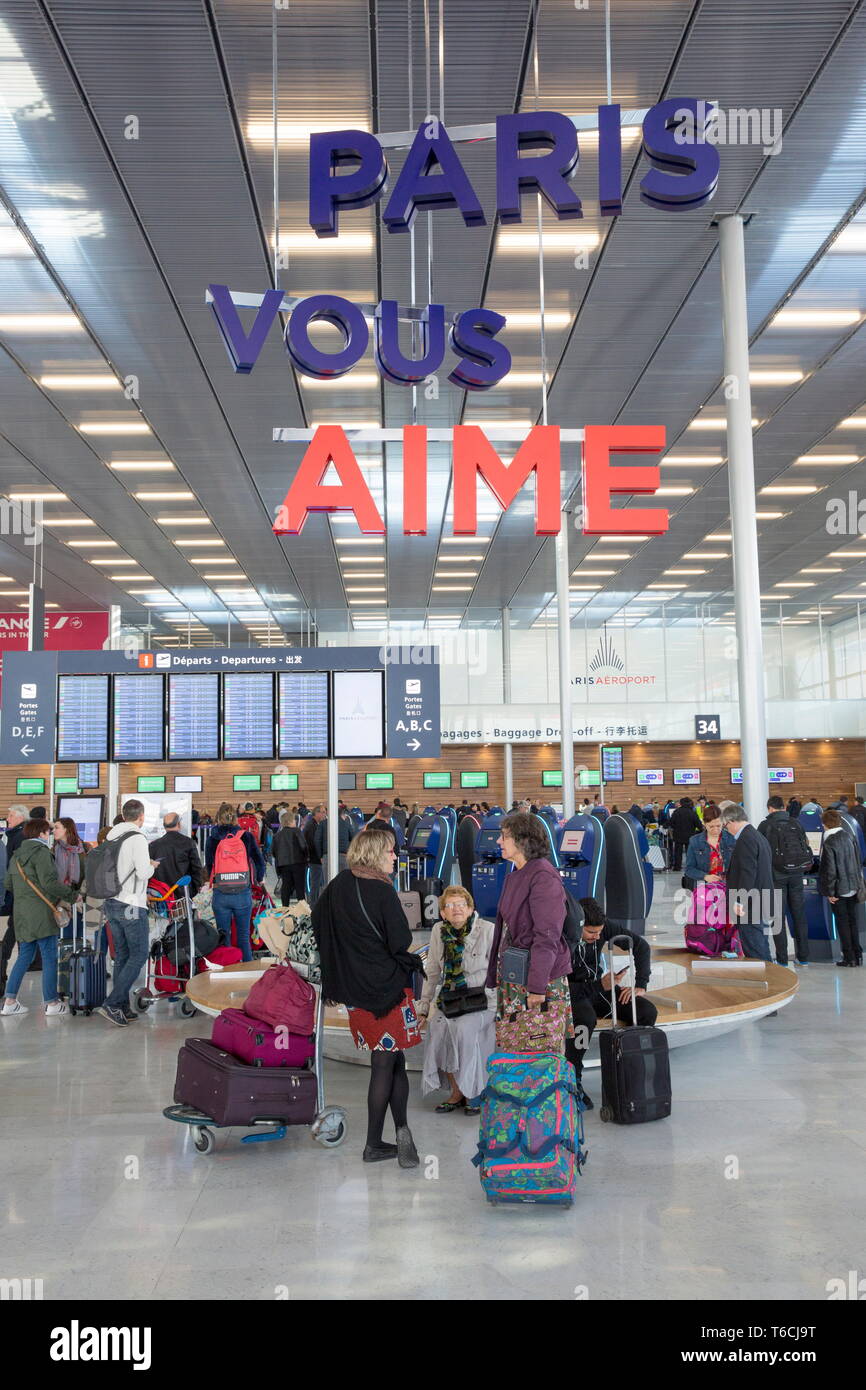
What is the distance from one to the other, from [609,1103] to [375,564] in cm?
1620

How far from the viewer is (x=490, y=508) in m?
16.6

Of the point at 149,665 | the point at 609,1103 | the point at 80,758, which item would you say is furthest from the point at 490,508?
the point at 609,1103

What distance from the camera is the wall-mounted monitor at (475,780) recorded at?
27.3 meters

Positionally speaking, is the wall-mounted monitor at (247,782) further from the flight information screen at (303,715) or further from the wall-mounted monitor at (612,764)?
the flight information screen at (303,715)

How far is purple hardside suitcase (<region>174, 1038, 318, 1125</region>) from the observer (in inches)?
183


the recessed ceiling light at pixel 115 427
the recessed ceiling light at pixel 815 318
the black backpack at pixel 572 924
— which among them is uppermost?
the recessed ceiling light at pixel 815 318

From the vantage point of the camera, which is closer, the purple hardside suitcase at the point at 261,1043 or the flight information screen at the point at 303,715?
the purple hardside suitcase at the point at 261,1043

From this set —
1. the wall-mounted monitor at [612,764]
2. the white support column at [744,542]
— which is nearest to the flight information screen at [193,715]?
the white support column at [744,542]

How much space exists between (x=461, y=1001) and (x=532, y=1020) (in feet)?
2.45

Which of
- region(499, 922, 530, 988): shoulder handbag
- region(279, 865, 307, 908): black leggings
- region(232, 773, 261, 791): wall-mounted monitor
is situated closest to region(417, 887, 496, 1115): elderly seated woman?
region(499, 922, 530, 988): shoulder handbag

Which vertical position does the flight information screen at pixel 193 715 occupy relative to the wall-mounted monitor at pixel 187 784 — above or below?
above

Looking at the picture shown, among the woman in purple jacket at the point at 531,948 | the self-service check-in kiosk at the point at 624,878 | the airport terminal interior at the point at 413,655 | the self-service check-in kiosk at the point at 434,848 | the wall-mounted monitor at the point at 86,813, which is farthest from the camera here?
the wall-mounted monitor at the point at 86,813

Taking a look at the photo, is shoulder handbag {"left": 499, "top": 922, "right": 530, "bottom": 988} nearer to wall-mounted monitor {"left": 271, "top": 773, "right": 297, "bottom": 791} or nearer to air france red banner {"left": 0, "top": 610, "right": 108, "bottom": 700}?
air france red banner {"left": 0, "top": 610, "right": 108, "bottom": 700}

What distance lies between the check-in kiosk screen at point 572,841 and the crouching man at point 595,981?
10.5 ft
